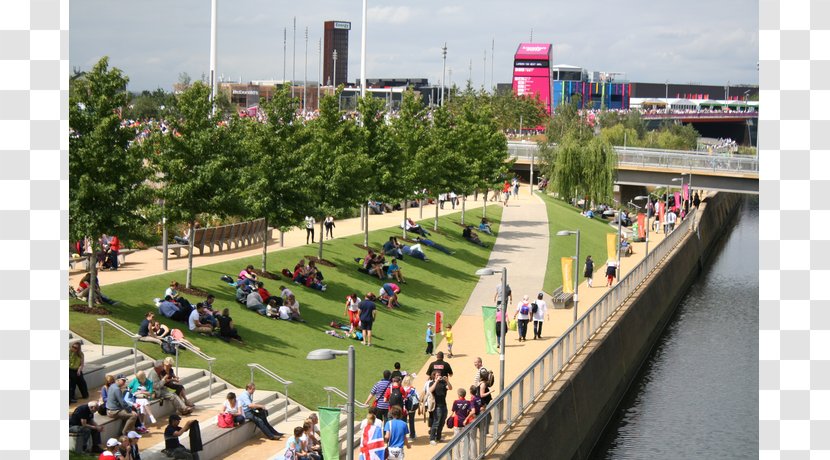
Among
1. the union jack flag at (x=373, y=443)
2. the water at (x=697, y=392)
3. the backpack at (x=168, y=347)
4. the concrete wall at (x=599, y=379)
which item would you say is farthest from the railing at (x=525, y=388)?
the backpack at (x=168, y=347)

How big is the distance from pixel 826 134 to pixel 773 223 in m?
1.73

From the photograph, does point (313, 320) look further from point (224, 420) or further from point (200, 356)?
point (224, 420)

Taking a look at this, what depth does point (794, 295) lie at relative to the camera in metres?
18.6

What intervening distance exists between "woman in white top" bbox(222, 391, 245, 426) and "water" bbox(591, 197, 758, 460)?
42.8ft

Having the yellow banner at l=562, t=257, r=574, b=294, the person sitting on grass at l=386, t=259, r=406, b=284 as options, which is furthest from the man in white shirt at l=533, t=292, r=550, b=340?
the person sitting on grass at l=386, t=259, r=406, b=284

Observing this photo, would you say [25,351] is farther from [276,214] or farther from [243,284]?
[276,214]

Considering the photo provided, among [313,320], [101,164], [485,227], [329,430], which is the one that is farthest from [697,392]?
[485,227]

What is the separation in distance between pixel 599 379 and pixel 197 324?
12.5 meters

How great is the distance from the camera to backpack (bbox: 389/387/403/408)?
23969 millimetres

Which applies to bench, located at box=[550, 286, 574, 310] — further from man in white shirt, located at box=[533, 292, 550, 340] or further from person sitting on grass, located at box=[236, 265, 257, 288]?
person sitting on grass, located at box=[236, 265, 257, 288]

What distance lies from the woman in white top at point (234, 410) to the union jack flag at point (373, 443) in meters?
3.49

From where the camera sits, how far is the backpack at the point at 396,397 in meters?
24.0

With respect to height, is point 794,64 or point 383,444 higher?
point 794,64

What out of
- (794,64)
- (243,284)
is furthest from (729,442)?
(794,64)
